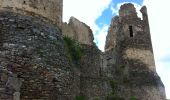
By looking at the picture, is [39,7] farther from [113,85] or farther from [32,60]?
[113,85]

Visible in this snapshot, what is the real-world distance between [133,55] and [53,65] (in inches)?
329

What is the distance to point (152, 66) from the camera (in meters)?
16.1

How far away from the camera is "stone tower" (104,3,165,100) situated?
15.1 meters

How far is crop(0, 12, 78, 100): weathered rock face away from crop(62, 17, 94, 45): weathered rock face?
14.9ft

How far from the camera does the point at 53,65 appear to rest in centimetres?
845

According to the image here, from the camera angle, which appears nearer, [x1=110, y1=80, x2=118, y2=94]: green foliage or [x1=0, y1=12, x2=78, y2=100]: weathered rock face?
[x1=0, y1=12, x2=78, y2=100]: weathered rock face

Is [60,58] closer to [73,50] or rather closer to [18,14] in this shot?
[18,14]

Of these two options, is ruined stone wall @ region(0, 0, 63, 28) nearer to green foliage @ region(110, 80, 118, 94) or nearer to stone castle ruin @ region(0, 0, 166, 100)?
Answer: stone castle ruin @ region(0, 0, 166, 100)

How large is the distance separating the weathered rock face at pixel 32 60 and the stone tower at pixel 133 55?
20.3ft

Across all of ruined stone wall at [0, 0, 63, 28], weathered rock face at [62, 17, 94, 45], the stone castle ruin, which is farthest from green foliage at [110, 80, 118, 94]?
ruined stone wall at [0, 0, 63, 28]

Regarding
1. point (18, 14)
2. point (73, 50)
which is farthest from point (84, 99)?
point (18, 14)

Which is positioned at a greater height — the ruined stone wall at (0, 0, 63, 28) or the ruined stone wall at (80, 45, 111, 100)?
the ruined stone wall at (0, 0, 63, 28)

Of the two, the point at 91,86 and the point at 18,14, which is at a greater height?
the point at 18,14

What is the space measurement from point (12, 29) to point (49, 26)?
1196mm
